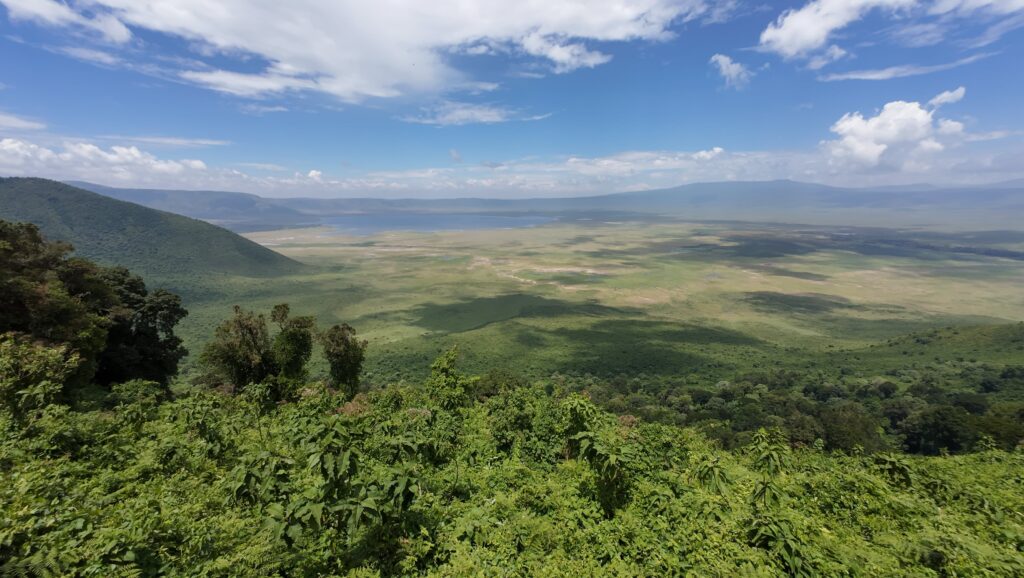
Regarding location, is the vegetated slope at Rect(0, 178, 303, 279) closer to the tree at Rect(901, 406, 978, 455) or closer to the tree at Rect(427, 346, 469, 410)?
the tree at Rect(427, 346, 469, 410)

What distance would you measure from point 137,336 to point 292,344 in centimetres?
1247

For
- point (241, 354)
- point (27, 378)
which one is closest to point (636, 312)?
point (241, 354)

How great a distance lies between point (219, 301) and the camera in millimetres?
135125

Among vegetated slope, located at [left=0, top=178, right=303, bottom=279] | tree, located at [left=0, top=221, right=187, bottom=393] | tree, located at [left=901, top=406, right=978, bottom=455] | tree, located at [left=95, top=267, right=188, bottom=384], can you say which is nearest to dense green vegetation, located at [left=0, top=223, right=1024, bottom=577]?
tree, located at [left=0, top=221, right=187, bottom=393]

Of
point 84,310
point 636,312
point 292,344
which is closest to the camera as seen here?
point 84,310

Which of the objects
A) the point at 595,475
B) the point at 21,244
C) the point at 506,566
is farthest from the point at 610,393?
the point at 21,244

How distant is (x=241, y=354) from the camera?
30.0 meters

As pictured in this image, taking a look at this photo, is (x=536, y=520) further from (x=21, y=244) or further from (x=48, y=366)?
(x=21, y=244)

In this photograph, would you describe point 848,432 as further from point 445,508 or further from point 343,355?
point 343,355

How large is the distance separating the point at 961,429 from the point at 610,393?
3566cm

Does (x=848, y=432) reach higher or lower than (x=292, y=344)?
lower

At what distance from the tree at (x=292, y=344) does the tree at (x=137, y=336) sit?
8.77 meters

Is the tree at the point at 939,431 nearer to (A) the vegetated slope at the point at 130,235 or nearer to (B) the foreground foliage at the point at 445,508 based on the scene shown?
(B) the foreground foliage at the point at 445,508

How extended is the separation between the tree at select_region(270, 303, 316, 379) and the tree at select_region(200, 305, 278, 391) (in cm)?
118
